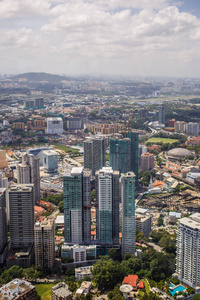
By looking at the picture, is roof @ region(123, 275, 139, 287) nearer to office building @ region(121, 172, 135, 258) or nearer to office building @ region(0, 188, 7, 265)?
office building @ region(121, 172, 135, 258)

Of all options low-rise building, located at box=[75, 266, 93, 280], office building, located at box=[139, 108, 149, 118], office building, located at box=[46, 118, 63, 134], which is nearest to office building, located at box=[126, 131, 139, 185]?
low-rise building, located at box=[75, 266, 93, 280]

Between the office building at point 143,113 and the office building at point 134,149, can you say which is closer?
the office building at point 134,149

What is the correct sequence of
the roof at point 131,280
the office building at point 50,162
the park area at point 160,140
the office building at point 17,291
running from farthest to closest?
the park area at point 160,140 → the office building at point 50,162 → the roof at point 131,280 → the office building at point 17,291

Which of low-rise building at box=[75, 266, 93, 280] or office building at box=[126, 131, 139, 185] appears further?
office building at box=[126, 131, 139, 185]

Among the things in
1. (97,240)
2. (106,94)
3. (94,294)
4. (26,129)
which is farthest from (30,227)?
(106,94)

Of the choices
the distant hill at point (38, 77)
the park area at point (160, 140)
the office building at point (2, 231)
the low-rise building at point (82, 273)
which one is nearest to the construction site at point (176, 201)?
the low-rise building at point (82, 273)

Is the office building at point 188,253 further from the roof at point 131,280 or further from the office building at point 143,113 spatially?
the office building at point 143,113

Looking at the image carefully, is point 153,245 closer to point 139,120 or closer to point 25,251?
point 25,251
